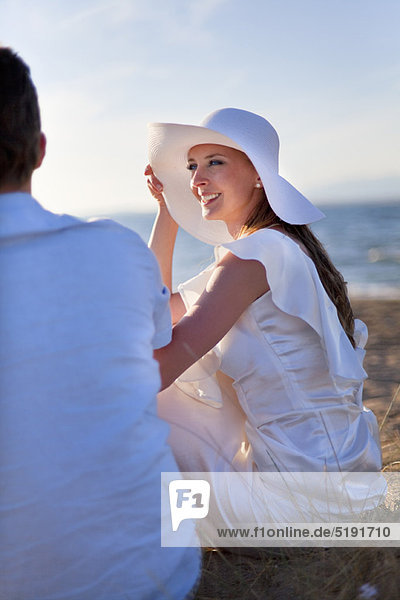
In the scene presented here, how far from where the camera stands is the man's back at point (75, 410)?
5.40 ft

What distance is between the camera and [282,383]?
2.64 m

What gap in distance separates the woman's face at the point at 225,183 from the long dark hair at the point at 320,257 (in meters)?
0.08

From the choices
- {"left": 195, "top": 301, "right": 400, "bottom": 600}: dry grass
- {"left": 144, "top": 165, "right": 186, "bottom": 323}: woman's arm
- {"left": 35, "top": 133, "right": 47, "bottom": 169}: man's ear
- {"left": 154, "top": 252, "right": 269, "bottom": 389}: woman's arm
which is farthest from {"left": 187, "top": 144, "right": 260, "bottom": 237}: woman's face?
{"left": 195, "top": 301, "right": 400, "bottom": 600}: dry grass

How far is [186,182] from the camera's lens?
3.61 metres

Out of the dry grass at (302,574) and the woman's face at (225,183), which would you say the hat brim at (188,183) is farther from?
the dry grass at (302,574)

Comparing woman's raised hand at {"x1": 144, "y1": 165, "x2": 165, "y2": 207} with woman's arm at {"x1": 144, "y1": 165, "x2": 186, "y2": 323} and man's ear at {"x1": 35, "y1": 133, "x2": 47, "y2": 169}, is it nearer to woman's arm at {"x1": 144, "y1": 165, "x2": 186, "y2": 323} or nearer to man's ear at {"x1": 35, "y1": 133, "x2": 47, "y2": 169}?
woman's arm at {"x1": 144, "y1": 165, "x2": 186, "y2": 323}

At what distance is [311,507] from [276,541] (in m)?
0.18

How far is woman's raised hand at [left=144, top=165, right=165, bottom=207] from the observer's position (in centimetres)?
362

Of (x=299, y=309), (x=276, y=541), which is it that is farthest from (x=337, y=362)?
(x=276, y=541)

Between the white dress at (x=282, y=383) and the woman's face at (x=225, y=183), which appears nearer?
the white dress at (x=282, y=383)

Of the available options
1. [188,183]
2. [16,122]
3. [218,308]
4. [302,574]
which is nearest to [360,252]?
[188,183]

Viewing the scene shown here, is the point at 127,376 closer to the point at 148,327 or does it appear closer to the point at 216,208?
the point at 148,327

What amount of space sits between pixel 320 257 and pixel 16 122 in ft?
4.76

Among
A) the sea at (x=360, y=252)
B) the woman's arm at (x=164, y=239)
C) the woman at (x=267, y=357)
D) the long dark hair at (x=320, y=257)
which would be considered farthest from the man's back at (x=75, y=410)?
the sea at (x=360, y=252)
